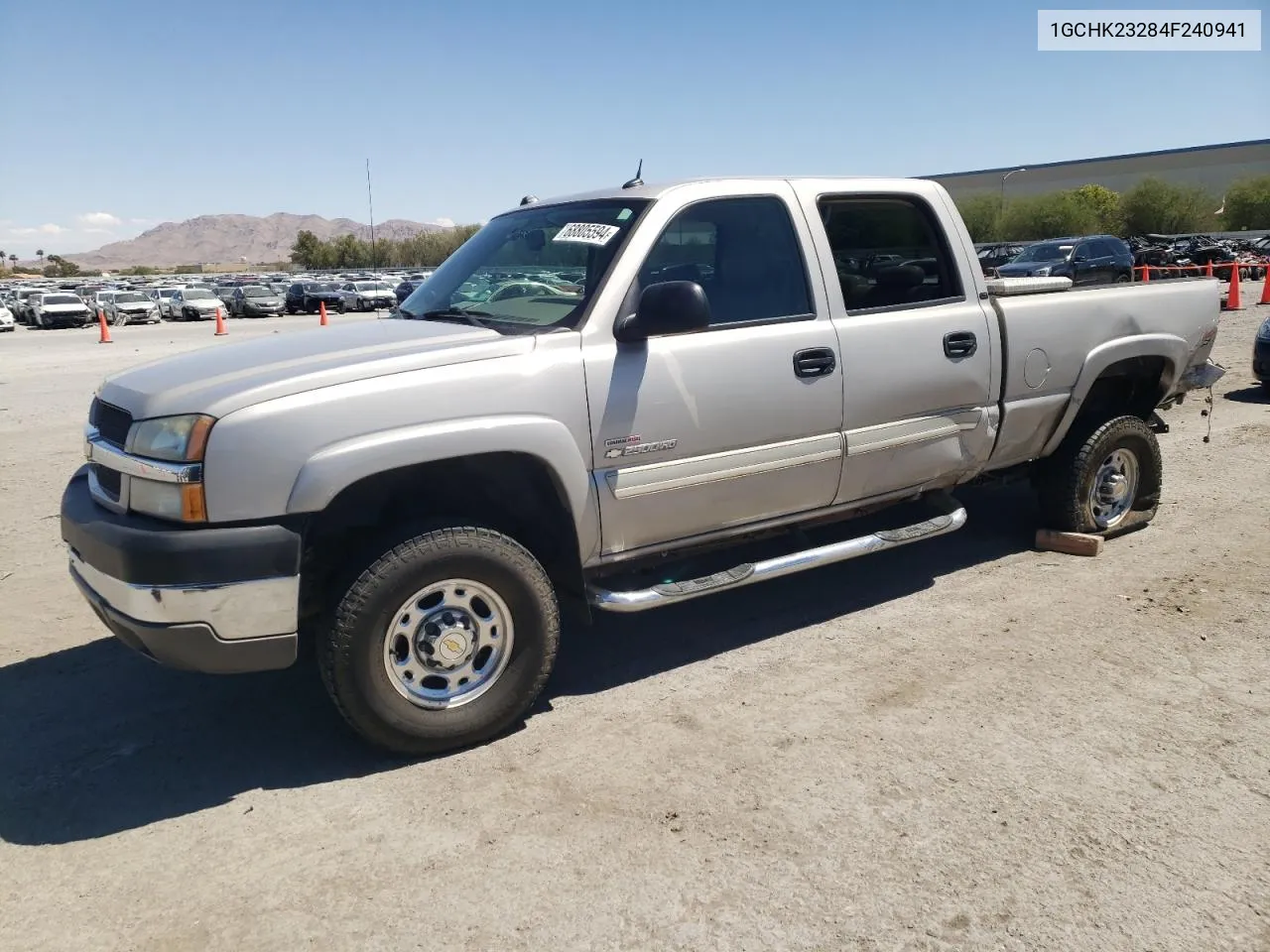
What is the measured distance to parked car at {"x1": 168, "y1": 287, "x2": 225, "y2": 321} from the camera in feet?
128

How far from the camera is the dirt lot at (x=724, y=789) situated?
2.64m

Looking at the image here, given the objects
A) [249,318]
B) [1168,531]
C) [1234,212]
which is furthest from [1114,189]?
[1168,531]

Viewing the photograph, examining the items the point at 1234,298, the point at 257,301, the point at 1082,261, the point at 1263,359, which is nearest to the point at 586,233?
the point at 1263,359

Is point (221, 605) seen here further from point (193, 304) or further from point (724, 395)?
point (193, 304)

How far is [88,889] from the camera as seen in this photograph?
2.81 metres

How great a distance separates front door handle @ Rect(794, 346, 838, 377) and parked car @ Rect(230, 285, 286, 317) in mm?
40311

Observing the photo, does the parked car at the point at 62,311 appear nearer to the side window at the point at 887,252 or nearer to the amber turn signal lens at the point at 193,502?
the side window at the point at 887,252

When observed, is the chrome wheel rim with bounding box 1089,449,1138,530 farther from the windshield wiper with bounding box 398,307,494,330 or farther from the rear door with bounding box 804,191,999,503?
the windshield wiper with bounding box 398,307,494,330

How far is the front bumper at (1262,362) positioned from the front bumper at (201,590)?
A: 34.2ft

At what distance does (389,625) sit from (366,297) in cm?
4129

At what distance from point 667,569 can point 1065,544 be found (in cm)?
265

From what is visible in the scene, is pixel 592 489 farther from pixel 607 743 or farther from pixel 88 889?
pixel 88 889

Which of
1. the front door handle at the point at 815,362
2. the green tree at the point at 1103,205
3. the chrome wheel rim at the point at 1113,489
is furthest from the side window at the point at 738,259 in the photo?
the green tree at the point at 1103,205

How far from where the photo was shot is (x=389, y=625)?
3.35m
